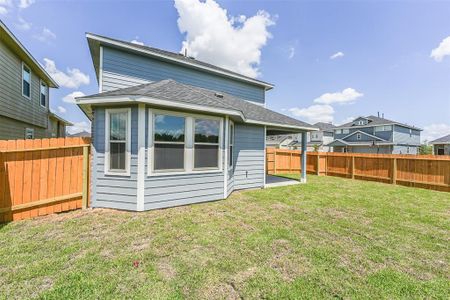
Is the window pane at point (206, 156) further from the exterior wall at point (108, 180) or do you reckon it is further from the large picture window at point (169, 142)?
the exterior wall at point (108, 180)

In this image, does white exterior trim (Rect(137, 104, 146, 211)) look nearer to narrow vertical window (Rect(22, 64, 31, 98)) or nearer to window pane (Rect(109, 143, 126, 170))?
window pane (Rect(109, 143, 126, 170))

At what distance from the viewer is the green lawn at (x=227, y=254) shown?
2.36m

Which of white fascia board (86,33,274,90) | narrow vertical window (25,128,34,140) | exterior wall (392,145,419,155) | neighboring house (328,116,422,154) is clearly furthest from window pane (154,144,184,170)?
exterior wall (392,145,419,155)

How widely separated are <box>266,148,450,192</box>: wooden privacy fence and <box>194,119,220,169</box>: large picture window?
8.61 meters

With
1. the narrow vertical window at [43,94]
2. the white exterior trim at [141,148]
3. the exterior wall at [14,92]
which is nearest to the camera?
the white exterior trim at [141,148]

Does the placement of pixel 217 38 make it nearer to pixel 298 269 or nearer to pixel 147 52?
pixel 147 52

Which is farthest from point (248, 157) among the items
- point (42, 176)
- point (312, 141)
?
point (312, 141)

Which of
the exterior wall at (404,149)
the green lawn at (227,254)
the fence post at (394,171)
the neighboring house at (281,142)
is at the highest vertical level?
the neighboring house at (281,142)

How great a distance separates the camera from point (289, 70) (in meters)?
14.7

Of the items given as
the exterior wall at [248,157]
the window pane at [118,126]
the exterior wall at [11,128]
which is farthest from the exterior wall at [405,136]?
the exterior wall at [11,128]

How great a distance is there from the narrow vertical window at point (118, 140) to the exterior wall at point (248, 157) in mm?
4108

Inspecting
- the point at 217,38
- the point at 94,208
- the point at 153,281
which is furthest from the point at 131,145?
the point at 217,38

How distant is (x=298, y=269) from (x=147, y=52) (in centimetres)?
788

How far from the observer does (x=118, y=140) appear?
5.32 meters
